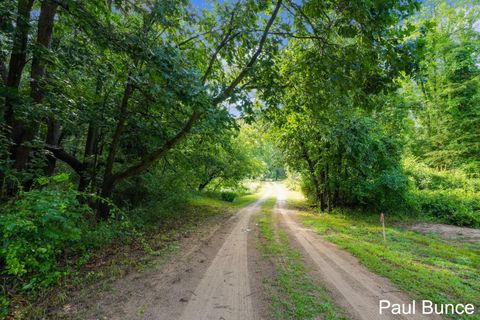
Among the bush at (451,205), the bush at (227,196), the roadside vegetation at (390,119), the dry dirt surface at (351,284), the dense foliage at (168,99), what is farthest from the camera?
the bush at (227,196)

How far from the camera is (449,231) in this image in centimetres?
908

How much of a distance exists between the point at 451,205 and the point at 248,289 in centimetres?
1313

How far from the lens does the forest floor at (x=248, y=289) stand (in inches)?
114

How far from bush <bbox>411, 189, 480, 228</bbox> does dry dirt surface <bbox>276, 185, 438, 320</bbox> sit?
9146 millimetres

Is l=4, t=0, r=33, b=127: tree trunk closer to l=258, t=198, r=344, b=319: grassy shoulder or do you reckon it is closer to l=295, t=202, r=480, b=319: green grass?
l=258, t=198, r=344, b=319: grassy shoulder

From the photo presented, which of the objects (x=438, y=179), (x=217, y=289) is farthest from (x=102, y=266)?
(x=438, y=179)

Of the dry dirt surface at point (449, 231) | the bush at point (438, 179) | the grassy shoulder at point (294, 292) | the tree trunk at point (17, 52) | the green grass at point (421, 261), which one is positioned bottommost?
the grassy shoulder at point (294, 292)

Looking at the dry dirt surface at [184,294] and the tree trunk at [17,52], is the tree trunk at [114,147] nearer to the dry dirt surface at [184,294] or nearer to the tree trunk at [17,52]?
the tree trunk at [17,52]

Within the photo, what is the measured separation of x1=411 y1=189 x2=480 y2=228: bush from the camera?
10406 millimetres

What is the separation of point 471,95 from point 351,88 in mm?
21520

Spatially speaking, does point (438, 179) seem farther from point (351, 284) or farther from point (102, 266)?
point (102, 266)

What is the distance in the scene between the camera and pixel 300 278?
3.97m

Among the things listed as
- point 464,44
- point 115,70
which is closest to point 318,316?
point 115,70

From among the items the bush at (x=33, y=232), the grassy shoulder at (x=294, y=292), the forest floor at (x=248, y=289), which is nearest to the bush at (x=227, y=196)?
the forest floor at (x=248, y=289)
